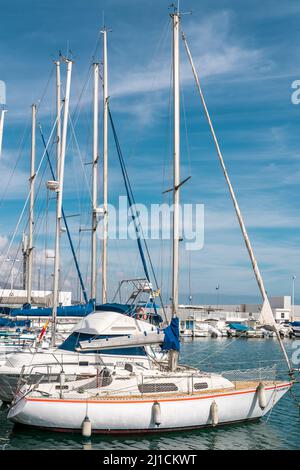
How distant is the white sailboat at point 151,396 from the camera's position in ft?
76.0

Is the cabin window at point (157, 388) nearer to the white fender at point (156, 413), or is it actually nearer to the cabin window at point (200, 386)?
the cabin window at point (200, 386)

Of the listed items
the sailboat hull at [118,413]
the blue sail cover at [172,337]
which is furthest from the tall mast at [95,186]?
the sailboat hull at [118,413]

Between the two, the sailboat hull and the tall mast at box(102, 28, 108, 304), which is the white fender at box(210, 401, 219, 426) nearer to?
the sailboat hull

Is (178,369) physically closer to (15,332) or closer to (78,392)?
(78,392)

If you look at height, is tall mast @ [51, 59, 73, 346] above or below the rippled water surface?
above

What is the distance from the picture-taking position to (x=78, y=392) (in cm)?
2394

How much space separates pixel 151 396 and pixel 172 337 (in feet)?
11.5

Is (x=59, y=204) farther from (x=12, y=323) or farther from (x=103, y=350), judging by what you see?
(x=12, y=323)

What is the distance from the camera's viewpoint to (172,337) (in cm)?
2655

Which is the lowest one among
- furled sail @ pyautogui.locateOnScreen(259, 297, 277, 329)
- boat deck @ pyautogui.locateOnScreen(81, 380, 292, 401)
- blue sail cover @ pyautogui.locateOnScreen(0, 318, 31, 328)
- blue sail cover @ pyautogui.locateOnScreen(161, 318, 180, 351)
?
boat deck @ pyautogui.locateOnScreen(81, 380, 292, 401)

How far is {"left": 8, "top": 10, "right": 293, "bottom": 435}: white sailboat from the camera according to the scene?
76.0 feet

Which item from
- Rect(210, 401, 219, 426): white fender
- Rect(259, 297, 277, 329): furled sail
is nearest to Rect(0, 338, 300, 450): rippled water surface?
Rect(210, 401, 219, 426): white fender

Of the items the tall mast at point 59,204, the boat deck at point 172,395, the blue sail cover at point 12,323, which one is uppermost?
the tall mast at point 59,204
